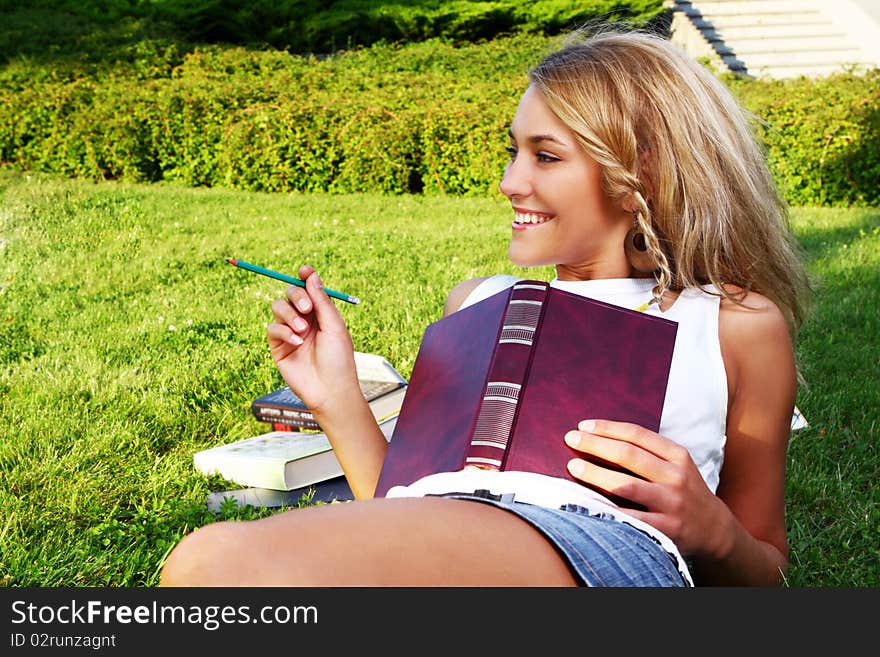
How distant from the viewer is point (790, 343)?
1.77m

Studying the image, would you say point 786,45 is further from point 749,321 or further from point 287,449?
point 749,321

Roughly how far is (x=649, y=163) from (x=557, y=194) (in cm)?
19

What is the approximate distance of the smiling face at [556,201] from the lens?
186cm

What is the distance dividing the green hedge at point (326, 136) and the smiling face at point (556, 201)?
725 cm

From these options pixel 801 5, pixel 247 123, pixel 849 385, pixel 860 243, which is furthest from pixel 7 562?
pixel 801 5

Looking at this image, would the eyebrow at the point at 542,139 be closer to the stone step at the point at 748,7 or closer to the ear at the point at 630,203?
the ear at the point at 630,203

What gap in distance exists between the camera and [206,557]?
1071 mm

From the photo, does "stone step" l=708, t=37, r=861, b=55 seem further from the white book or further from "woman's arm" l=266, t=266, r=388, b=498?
"woman's arm" l=266, t=266, r=388, b=498

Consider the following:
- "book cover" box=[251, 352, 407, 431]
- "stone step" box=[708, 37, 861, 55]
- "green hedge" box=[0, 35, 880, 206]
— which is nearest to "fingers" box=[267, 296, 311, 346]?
"book cover" box=[251, 352, 407, 431]

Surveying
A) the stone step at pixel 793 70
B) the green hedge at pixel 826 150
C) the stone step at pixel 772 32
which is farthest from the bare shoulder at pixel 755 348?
the stone step at pixel 772 32

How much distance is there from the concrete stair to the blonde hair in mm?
13334

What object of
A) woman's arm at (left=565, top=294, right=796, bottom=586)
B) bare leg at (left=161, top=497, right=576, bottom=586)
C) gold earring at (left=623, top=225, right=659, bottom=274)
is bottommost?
woman's arm at (left=565, top=294, right=796, bottom=586)

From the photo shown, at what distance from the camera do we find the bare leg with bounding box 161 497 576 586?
1055 mm

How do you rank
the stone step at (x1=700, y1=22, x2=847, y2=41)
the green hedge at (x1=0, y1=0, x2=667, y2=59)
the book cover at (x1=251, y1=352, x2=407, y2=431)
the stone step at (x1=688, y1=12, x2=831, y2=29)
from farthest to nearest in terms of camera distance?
the stone step at (x1=688, y1=12, x2=831, y2=29) → the stone step at (x1=700, y1=22, x2=847, y2=41) → the green hedge at (x1=0, y1=0, x2=667, y2=59) → the book cover at (x1=251, y1=352, x2=407, y2=431)
